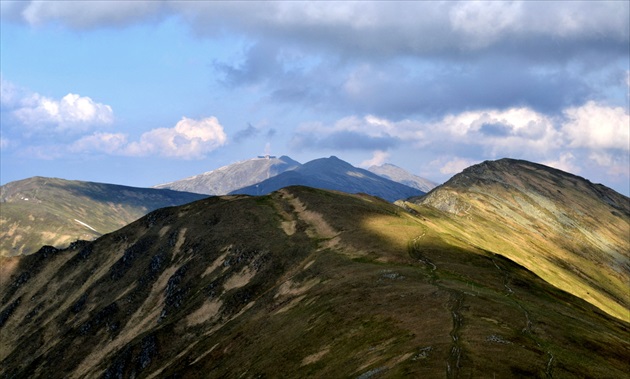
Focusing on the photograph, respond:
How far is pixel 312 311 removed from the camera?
330ft

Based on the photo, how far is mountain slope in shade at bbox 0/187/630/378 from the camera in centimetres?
6538

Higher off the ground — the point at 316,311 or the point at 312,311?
the point at 316,311

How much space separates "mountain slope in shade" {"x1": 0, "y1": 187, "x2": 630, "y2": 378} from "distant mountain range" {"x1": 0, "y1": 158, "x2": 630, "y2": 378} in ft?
1.37

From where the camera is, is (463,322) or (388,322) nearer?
(463,322)

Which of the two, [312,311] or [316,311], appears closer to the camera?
[316,311]

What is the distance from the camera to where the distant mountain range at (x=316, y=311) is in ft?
215

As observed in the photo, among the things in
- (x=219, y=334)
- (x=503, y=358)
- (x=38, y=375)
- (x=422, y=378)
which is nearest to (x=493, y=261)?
(x=219, y=334)

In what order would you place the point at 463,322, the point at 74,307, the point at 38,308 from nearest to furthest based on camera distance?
the point at 463,322, the point at 74,307, the point at 38,308

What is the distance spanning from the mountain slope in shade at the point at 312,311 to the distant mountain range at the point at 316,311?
0.42 metres

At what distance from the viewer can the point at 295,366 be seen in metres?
77.9

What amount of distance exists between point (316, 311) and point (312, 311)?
1697 mm

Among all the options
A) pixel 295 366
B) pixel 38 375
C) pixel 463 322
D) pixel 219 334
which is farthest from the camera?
pixel 38 375

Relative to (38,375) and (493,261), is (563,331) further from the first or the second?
(38,375)

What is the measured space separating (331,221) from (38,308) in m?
113
